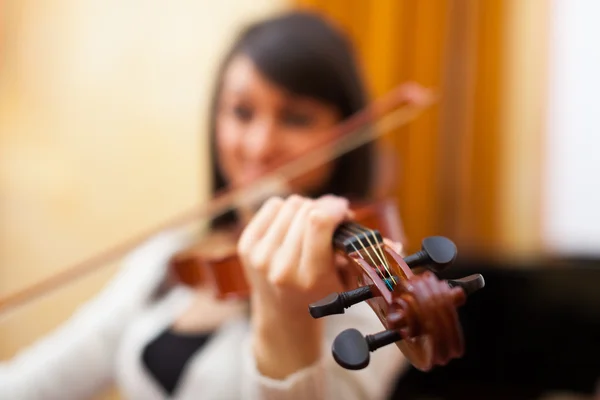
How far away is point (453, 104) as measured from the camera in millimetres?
1254

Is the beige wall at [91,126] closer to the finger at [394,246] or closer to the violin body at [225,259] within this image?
the violin body at [225,259]

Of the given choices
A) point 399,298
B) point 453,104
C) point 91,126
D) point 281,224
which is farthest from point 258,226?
point 453,104

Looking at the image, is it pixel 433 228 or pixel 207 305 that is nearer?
pixel 207 305

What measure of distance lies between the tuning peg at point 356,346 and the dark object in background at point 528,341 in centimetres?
84

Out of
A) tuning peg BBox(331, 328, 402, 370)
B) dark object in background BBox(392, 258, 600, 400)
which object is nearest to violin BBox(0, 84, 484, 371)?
tuning peg BBox(331, 328, 402, 370)

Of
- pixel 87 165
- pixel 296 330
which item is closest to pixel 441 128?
pixel 87 165

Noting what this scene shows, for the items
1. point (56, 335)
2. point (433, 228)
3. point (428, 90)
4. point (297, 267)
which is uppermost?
point (297, 267)

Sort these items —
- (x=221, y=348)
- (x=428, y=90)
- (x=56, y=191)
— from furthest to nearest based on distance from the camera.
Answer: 1. (x=428, y=90)
2. (x=56, y=191)
3. (x=221, y=348)

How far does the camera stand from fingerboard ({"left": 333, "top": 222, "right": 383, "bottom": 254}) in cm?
30

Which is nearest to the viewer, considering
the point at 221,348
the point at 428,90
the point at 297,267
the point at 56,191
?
the point at 297,267

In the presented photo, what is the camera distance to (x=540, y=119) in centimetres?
128

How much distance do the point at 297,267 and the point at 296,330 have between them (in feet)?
0.12

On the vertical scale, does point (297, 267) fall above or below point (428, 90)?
above

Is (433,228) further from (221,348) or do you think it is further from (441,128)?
(221,348)
